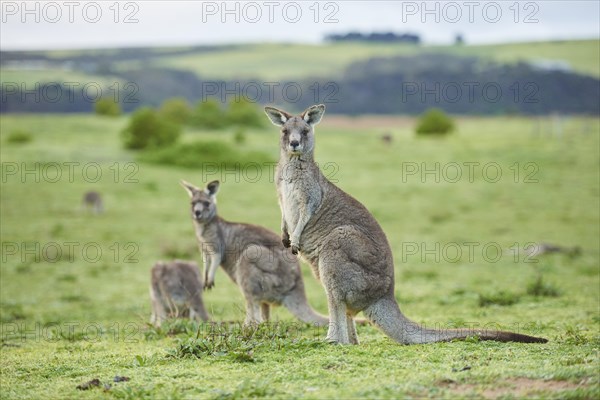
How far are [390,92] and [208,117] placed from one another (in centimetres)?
3280

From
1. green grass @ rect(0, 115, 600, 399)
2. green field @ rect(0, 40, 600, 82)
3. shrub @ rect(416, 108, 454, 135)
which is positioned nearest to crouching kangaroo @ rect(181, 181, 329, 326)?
green grass @ rect(0, 115, 600, 399)

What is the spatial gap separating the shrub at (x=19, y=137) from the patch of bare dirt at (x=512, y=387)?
36575 mm

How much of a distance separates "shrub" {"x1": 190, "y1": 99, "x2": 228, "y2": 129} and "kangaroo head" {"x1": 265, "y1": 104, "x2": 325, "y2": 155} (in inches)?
1696

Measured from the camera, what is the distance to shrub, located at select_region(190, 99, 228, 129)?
51.6 metres

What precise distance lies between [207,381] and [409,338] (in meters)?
2.24

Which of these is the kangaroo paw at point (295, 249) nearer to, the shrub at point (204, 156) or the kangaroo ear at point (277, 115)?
the kangaroo ear at point (277, 115)

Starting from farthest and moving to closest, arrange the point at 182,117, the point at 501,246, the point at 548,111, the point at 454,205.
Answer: the point at 548,111 → the point at 182,117 → the point at 454,205 → the point at 501,246

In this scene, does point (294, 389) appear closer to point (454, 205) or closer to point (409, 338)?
point (409, 338)

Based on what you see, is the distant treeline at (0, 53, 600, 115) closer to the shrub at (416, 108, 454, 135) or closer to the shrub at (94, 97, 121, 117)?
the shrub at (94, 97, 121, 117)

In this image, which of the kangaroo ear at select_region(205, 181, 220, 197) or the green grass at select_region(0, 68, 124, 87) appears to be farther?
the green grass at select_region(0, 68, 124, 87)

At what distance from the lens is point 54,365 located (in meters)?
7.97

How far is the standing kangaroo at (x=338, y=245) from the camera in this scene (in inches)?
310

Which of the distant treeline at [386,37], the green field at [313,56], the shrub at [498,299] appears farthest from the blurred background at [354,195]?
the distant treeline at [386,37]

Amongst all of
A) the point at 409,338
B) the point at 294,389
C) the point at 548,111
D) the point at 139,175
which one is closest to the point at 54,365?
the point at 294,389
